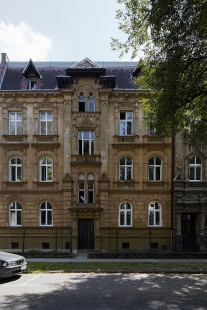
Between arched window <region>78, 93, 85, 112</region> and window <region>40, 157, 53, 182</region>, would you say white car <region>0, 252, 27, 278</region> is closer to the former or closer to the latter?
window <region>40, 157, 53, 182</region>

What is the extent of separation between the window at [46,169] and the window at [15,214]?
2.63 metres

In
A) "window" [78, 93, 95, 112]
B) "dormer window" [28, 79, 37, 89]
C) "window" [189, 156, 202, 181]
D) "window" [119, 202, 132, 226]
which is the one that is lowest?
"window" [119, 202, 132, 226]

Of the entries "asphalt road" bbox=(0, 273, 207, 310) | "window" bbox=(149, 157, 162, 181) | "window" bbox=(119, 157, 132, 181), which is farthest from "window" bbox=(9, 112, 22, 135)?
"asphalt road" bbox=(0, 273, 207, 310)

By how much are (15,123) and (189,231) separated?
1492 cm

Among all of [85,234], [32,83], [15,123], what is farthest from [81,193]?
[32,83]

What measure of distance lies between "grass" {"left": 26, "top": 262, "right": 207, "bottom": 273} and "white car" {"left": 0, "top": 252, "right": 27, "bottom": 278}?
1152 mm

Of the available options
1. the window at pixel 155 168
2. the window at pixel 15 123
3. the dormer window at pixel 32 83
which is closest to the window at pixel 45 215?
the window at pixel 15 123

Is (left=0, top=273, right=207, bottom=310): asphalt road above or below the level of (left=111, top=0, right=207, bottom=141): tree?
below

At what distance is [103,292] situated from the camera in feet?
31.4

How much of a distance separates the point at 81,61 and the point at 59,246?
13.6 meters

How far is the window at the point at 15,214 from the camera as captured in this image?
22938mm

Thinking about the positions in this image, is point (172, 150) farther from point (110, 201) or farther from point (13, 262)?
point (13, 262)

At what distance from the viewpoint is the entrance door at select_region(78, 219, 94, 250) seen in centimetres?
2252

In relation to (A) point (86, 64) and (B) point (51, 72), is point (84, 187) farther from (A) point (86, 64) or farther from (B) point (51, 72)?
(B) point (51, 72)
